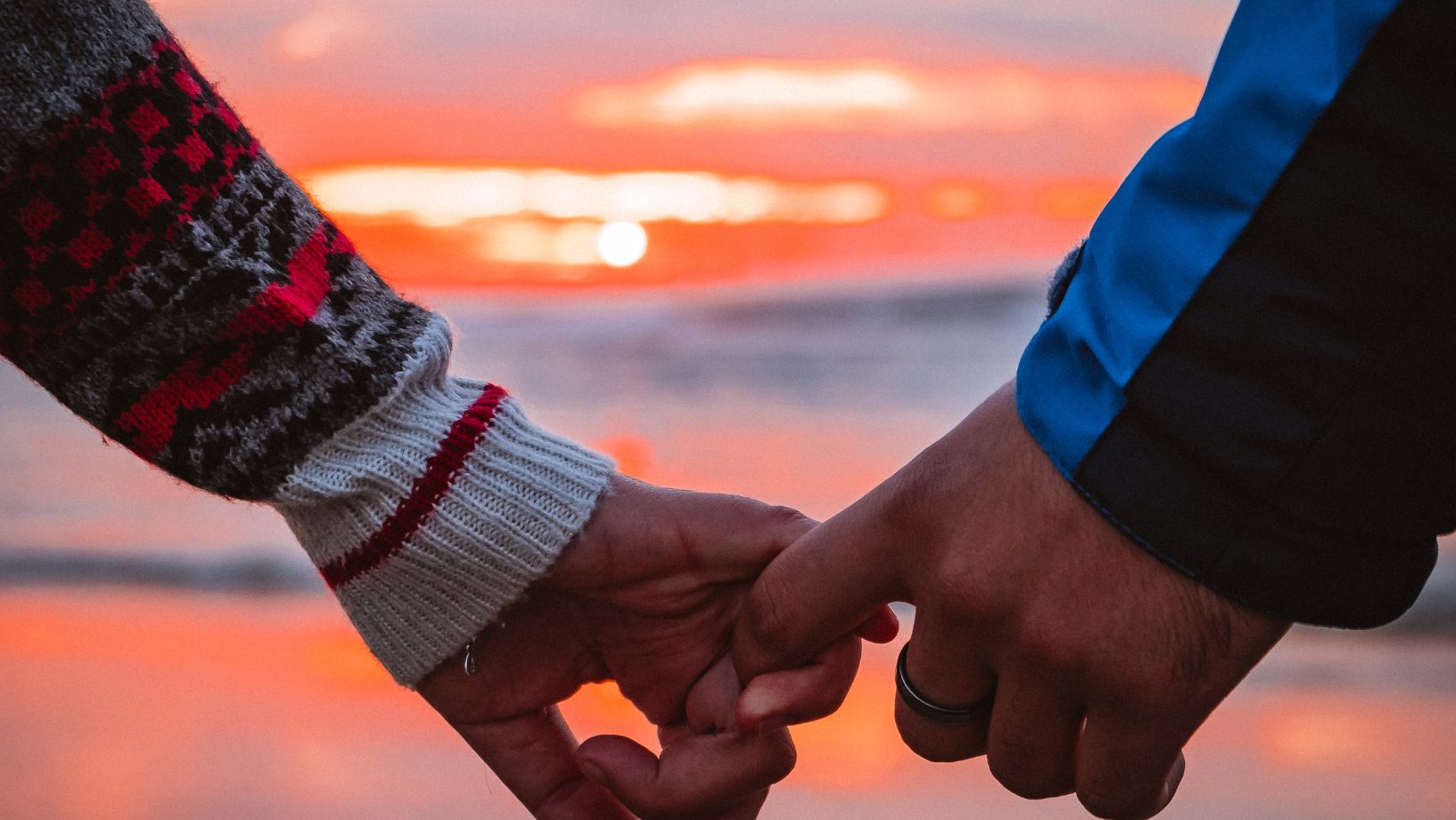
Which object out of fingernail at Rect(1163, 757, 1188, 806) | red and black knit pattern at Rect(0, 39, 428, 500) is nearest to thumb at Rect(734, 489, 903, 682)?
fingernail at Rect(1163, 757, 1188, 806)

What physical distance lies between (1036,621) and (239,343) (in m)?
0.96

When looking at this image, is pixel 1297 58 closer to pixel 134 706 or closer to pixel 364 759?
pixel 364 759

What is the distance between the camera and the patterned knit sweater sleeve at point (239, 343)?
1.34 m

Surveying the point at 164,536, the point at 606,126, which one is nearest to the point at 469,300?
the point at 606,126

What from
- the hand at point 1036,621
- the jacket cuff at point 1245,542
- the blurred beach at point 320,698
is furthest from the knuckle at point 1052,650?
the blurred beach at point 320,698

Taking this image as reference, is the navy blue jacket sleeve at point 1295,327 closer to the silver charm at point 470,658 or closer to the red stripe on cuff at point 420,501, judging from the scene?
the red stripe on cuff at point 420,501

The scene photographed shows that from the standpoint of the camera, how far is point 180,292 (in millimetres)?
1387

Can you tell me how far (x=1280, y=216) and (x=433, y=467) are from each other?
1.02 metres

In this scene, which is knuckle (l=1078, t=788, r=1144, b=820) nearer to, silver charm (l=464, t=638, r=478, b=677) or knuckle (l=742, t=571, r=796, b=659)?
knuckle (l=742, t=571, r=796, b=659)

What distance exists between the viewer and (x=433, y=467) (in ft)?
5.13

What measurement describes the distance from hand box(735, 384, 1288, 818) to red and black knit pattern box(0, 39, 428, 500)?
674mm

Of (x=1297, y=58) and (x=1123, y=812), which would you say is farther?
(x=1123, y=812)

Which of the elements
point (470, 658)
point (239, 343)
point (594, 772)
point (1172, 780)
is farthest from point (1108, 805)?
point (239, 343)

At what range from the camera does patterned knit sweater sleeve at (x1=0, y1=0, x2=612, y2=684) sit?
134 cm
